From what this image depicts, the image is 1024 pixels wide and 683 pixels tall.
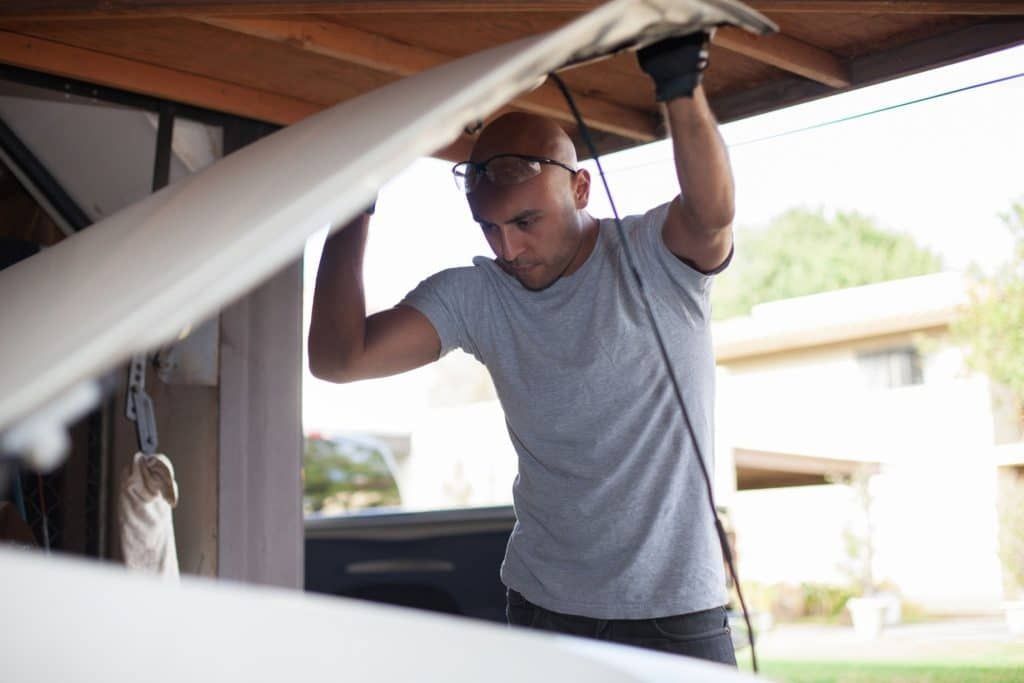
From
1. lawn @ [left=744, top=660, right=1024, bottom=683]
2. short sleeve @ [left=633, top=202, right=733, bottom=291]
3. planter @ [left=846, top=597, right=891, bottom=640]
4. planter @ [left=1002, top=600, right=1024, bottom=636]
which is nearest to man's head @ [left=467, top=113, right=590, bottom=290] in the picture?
short sleeve @ [left=633, top=202, right=733, bottom=291]

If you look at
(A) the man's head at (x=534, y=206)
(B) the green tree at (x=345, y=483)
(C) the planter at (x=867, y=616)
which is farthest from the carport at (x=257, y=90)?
(B) the green tree at (x=345, y=483)

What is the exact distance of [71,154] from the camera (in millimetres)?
4473

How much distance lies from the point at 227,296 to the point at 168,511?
2.09 m

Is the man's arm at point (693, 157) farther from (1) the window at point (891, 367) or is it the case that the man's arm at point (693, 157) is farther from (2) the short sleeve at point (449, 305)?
(1) the window at point (891, 367)

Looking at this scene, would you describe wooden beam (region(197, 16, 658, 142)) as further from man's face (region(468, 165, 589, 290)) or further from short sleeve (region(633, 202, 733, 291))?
short sleeve (region(633, 202, 733, 291))

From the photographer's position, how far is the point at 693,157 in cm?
221

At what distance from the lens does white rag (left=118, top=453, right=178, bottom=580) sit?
3.07 meters

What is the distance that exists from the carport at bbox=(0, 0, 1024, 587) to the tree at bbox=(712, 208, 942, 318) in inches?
1202

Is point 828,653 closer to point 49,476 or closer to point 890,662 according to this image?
point 890,662

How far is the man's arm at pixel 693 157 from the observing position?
1846 millimetres

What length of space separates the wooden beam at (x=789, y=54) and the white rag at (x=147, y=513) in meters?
1.91

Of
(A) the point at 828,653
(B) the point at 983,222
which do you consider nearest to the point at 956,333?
(B) the point at 983,222

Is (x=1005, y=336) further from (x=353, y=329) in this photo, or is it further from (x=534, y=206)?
(x=353, y=329)

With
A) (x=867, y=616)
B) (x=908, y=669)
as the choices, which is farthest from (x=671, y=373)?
(x=867, y=616)
